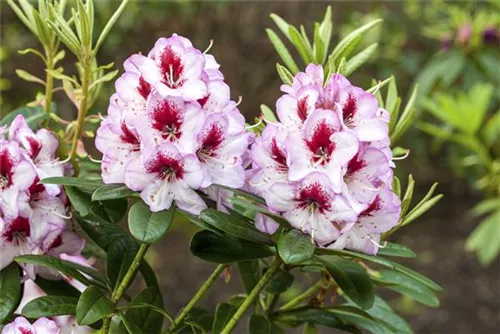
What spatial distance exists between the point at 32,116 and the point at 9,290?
27 centimetres

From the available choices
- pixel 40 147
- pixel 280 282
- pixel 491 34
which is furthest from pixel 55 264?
pixel 491 34

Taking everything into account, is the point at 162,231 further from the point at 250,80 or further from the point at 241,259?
the point at 250,80

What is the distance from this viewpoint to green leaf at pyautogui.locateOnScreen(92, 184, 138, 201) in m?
0.82

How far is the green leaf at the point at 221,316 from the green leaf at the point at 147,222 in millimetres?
132

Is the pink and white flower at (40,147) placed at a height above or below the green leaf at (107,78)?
below

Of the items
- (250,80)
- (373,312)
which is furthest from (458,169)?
(373,312)

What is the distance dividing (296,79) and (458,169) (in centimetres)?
305

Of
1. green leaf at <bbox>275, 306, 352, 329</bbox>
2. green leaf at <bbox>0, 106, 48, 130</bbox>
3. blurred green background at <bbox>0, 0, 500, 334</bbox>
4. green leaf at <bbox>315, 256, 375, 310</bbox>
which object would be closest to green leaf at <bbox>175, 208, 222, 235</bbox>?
green leaf at <bbox>315, 256, 375, 310</bbox>

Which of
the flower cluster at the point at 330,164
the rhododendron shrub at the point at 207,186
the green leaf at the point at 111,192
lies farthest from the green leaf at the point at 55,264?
the flower cluster at the point at 330,164

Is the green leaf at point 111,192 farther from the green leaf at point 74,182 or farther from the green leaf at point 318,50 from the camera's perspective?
the green leaf at point 318,50

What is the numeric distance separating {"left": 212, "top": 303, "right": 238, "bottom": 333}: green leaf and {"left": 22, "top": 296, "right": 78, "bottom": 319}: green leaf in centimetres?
15

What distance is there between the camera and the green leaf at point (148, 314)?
0.94 metres

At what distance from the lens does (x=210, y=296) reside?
336 cm

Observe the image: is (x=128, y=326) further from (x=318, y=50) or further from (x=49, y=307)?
(x=318, y=50)
